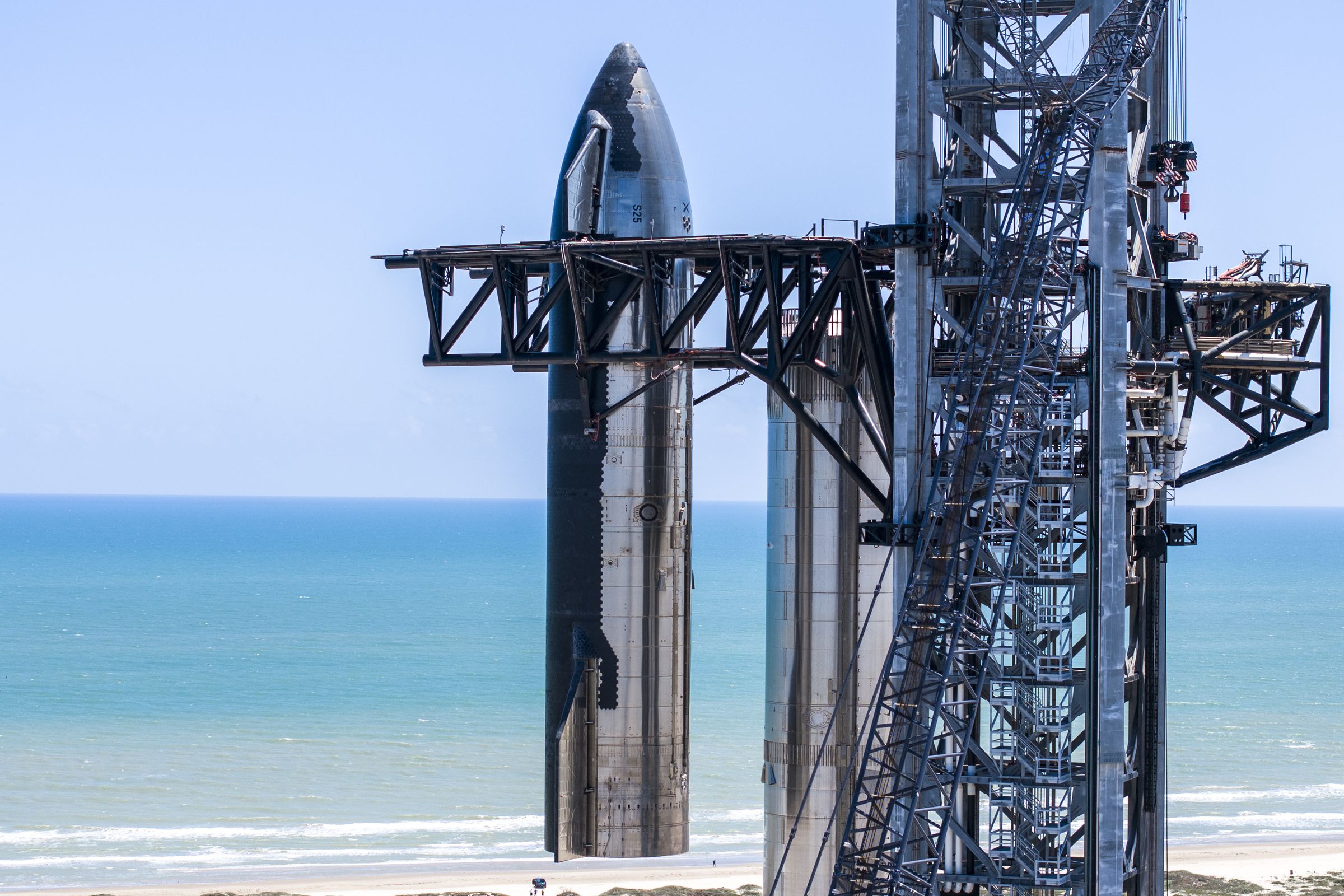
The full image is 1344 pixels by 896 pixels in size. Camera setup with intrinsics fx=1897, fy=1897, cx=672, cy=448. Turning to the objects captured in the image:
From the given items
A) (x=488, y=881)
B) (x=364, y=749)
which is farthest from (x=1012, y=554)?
(x=364, y=749)

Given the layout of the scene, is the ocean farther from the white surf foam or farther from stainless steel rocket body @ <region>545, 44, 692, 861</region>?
stainless steel rocket body @ <region>545, 44, 692, 861</region>

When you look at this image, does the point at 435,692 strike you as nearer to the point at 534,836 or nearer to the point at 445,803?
the point at 445,803

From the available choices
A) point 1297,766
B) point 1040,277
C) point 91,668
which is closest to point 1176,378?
point 1040,277

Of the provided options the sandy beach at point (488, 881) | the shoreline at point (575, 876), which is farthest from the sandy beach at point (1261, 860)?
the sandy beach at point (488, 881)

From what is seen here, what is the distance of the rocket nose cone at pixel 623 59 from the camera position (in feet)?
153

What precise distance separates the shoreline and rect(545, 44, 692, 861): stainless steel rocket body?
29.1 meters

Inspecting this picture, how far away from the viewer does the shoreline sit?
74.7 meters

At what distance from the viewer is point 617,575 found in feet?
145

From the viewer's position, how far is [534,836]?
88.0 m

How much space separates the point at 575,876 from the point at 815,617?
1525 inches

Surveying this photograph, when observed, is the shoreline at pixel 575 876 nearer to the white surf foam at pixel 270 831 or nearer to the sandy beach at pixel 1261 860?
the sandy beach at pixel 1261 860

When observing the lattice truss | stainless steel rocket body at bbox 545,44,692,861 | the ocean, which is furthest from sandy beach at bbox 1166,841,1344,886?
the lattice truss

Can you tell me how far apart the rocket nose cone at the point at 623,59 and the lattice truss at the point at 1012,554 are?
12871mm

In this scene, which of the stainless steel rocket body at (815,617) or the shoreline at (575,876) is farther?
the shoreline at (575,876)
